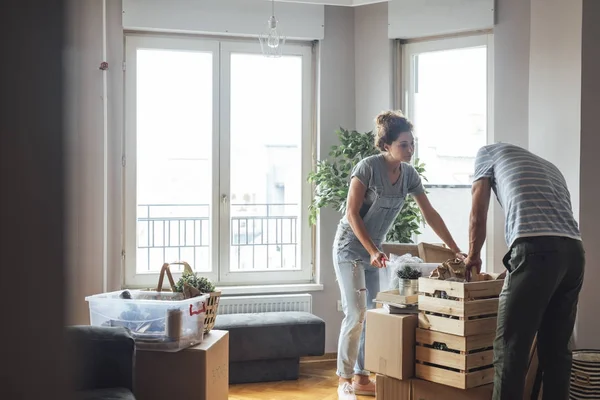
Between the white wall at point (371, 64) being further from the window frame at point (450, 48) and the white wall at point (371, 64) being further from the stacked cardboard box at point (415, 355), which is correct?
the stacked cardboard box at point (415, 355)

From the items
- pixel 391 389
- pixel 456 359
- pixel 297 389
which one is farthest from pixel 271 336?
pixel 456 359

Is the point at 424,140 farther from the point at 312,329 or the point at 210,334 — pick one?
the point at 210,334

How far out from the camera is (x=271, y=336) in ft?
11.7

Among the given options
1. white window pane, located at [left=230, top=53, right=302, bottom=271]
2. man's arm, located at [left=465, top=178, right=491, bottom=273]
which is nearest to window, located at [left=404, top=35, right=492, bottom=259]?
white window pane, located at [left=230, top=53, right=302, bottom=271]

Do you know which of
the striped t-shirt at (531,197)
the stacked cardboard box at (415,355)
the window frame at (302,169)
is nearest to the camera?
the striped t-shirt at (531,197)

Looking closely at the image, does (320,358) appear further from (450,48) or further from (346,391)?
(450,48)

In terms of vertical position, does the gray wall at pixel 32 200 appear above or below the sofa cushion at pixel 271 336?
above

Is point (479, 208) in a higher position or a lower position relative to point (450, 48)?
lower

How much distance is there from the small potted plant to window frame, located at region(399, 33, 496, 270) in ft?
3.93

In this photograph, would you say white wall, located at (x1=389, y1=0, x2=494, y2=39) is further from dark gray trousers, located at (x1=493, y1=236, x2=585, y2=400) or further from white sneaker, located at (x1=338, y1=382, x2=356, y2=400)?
white sneaker, located at (x1=338, y1=382, x2=356, y2=400)

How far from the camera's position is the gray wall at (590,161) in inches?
122

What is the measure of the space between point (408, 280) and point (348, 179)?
1363 millimetres

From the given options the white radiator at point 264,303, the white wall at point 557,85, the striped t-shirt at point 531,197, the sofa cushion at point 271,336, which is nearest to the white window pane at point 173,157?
the white radiator at point 264,303

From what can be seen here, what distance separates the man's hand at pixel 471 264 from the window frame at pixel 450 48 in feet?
4.18
